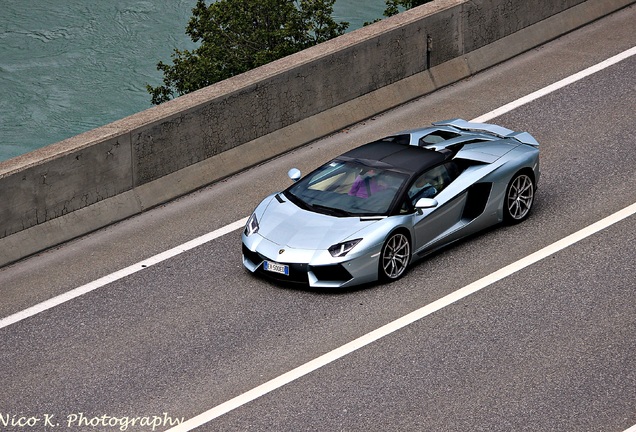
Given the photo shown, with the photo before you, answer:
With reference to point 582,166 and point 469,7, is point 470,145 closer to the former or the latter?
point 582,166

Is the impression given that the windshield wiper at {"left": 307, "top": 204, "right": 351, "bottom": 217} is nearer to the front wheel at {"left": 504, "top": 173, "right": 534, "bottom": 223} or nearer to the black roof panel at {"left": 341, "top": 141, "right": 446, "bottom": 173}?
the black roof panel at {"left": 341, "top": 141, "right": 446, "bottom": 173}

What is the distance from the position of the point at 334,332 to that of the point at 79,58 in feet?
99.6

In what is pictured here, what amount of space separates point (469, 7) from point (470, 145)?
16.5 feet

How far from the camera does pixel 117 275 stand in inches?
473

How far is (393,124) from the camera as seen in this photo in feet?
51.8

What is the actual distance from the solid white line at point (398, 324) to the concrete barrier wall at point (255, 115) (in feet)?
14.9

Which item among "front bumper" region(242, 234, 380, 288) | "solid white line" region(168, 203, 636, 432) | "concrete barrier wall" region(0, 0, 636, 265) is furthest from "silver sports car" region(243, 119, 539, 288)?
"concrete barrier wall" region(0, 0, 636, 265)

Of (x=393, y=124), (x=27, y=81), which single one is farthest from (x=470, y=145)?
(x=27, y=81)

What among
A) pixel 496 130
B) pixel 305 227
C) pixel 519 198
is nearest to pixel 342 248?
pixel 305 227

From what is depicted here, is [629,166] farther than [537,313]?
Yes

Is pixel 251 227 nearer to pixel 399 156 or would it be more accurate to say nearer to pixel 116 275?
pixel 116 275

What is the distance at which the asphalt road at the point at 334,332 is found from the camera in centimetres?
895

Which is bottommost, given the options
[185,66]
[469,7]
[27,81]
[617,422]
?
[27,81]

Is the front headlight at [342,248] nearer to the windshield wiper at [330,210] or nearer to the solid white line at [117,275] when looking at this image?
the windshield wiper at [330,210]
